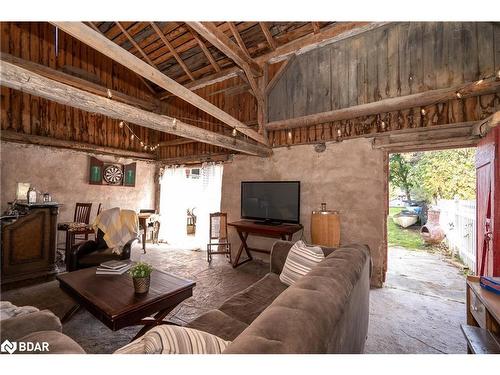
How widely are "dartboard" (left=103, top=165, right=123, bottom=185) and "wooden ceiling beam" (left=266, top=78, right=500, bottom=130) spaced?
4.26m

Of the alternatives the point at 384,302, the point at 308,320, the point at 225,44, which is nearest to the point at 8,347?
the point at 308,320

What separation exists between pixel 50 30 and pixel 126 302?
237 inches

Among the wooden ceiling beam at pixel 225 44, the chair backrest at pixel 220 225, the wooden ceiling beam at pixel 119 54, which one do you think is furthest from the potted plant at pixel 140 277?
the wooden ceiling beam at pixel 225 44

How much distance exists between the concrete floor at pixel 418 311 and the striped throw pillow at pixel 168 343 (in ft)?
5.96

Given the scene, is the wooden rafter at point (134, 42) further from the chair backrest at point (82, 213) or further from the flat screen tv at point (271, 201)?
the flat screen tv at point (271, 201)

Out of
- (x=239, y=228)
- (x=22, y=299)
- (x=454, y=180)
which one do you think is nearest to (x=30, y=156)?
(x=22, y=299)

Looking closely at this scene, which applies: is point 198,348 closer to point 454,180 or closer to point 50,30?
point 50,30

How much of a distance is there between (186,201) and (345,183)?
3.89m

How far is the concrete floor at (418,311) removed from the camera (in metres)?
1.92

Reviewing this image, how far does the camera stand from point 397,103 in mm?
2957

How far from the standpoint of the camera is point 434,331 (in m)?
2.10

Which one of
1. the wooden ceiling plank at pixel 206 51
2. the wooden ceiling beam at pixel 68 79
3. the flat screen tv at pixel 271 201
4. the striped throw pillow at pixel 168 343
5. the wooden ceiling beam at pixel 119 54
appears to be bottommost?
the striped throw pillow at pixel 168 343

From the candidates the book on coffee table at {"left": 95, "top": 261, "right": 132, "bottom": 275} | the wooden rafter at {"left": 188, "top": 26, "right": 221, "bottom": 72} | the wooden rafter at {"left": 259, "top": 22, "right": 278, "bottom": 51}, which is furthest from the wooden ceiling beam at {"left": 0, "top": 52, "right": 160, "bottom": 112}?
the book on coffee table at {"left": 95, "top": 261, "right": 132, "bottom": 275}

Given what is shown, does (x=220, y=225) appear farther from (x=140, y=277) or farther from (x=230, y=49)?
(x=230, y=49)
